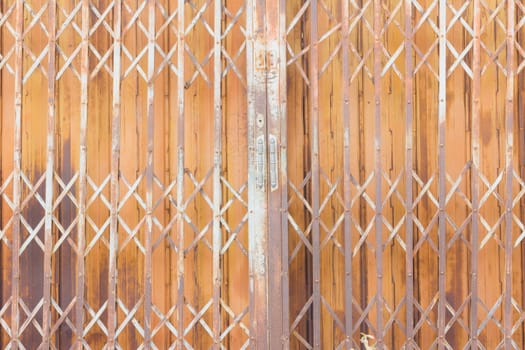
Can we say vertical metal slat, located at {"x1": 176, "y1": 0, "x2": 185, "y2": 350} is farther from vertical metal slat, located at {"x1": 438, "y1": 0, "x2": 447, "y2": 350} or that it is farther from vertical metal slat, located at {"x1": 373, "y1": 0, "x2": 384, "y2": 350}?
vertical metal slat, located at {"x1": 438, "y1": 0, "x2": 447, "y2": 350}

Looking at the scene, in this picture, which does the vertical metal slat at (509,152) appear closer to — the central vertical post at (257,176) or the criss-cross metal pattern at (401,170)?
the criss-cross metal pattern at (401,170)

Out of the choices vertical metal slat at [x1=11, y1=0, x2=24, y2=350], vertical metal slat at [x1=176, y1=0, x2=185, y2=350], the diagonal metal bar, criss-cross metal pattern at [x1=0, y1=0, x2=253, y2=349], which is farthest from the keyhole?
vertical metal slat at [x1=11, y1=0, x2=24, y2=350]

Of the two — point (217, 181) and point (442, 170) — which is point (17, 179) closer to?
point (217, 181)

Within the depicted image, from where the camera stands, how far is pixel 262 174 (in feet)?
8.96

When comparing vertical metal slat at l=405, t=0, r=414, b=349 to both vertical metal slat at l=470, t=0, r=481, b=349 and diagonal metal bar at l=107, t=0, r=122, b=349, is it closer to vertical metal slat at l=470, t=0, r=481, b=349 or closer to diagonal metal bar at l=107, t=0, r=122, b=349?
vertical metal slat at l=470, t=0, r=481, b=349

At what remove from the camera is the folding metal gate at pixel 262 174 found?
2.76 metres

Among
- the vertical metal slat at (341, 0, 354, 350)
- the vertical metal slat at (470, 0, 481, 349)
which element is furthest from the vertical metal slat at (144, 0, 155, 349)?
Answer: the vertical metal slat at (470, 0, 481, 349)

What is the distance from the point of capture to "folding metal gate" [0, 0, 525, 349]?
9.04ft

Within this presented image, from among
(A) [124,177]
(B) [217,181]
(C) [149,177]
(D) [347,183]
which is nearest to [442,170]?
(D) [347,183]

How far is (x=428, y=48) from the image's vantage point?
285 cm

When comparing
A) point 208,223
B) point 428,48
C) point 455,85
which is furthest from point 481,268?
point 208,223

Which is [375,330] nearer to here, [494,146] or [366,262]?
[366,262]

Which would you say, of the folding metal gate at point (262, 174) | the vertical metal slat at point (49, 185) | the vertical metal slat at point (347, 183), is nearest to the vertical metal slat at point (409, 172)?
the folding metal gate at point (262, 174)

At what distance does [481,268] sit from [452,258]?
179mm
